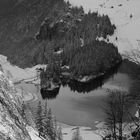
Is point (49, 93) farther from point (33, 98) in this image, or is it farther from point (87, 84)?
point (87, 84)

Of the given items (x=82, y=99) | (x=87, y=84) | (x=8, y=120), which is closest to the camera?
(x=8, y=120)

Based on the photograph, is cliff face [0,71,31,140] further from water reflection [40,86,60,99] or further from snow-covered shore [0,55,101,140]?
water reflection [40,86,60,99]

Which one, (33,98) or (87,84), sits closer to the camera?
(33,98)

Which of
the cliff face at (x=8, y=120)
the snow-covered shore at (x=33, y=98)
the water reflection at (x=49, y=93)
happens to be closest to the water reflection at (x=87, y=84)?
the water reflection at (x=49, y=93)

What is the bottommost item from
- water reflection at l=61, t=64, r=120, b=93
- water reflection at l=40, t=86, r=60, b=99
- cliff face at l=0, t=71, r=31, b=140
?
water reflection at l=40, t=86, r=60, b=99

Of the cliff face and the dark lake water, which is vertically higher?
the cliff face

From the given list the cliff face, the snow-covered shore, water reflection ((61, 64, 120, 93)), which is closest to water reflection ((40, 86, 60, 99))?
the snow-covered shore

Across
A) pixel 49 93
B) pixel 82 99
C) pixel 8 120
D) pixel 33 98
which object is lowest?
pixel 49 93

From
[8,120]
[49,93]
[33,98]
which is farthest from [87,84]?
[8,120]
